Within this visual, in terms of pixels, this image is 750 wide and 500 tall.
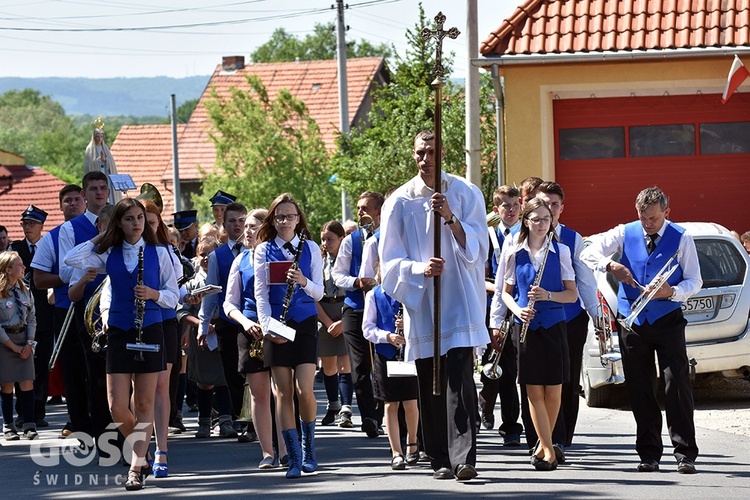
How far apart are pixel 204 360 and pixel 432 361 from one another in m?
3.68

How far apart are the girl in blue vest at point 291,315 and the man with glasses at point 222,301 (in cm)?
164

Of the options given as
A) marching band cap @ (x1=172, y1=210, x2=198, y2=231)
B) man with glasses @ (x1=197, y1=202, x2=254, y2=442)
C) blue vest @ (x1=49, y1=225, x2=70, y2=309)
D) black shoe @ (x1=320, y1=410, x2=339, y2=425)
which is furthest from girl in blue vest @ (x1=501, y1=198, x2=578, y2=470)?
marching band cap @ (x1=172, y1=210, x2=198, y2=231)

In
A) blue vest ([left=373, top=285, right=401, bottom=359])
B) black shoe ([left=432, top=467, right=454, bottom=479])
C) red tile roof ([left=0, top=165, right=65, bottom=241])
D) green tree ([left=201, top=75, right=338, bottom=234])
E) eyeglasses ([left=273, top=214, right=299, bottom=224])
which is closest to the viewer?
black shoe ([left=432, top=467, right=454, bottom=479])

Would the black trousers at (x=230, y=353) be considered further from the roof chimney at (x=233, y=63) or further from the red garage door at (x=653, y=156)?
the roof chimney at (x=233, y=63)

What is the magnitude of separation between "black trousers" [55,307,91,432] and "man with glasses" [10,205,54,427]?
1.93 metres

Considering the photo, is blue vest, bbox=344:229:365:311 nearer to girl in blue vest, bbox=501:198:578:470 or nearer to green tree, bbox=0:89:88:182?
girl in blue vest, bbox=501:198:578:470

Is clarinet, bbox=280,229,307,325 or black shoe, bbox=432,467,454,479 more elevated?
clarinet, bbox=280,229,307,325

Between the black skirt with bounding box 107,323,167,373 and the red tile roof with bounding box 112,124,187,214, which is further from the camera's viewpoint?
the red tile roof with bounding box 112,124,187,214

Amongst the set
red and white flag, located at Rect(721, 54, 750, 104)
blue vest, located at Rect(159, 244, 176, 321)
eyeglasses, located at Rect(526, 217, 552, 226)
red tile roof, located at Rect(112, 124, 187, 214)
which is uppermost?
red tile roof, located at Rect(112, 124, 187, 214)

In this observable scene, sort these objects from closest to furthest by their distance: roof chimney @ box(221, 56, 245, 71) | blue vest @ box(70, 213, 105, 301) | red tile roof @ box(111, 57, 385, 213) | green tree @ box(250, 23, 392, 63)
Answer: blue vest @ box(70, 213, 105, 301) < red tile roof @ box(111, 57, 385, 213) < roof chimney @ box(221, 56, 245, 71) < green tree @ box(250, 23, 392, 63)

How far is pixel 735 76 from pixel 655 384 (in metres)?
10.3

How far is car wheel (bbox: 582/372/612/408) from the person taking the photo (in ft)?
46.0

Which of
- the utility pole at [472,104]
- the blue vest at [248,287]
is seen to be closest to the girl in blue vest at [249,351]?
the blue vest at [248,287]

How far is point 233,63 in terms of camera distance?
65.0 metres
